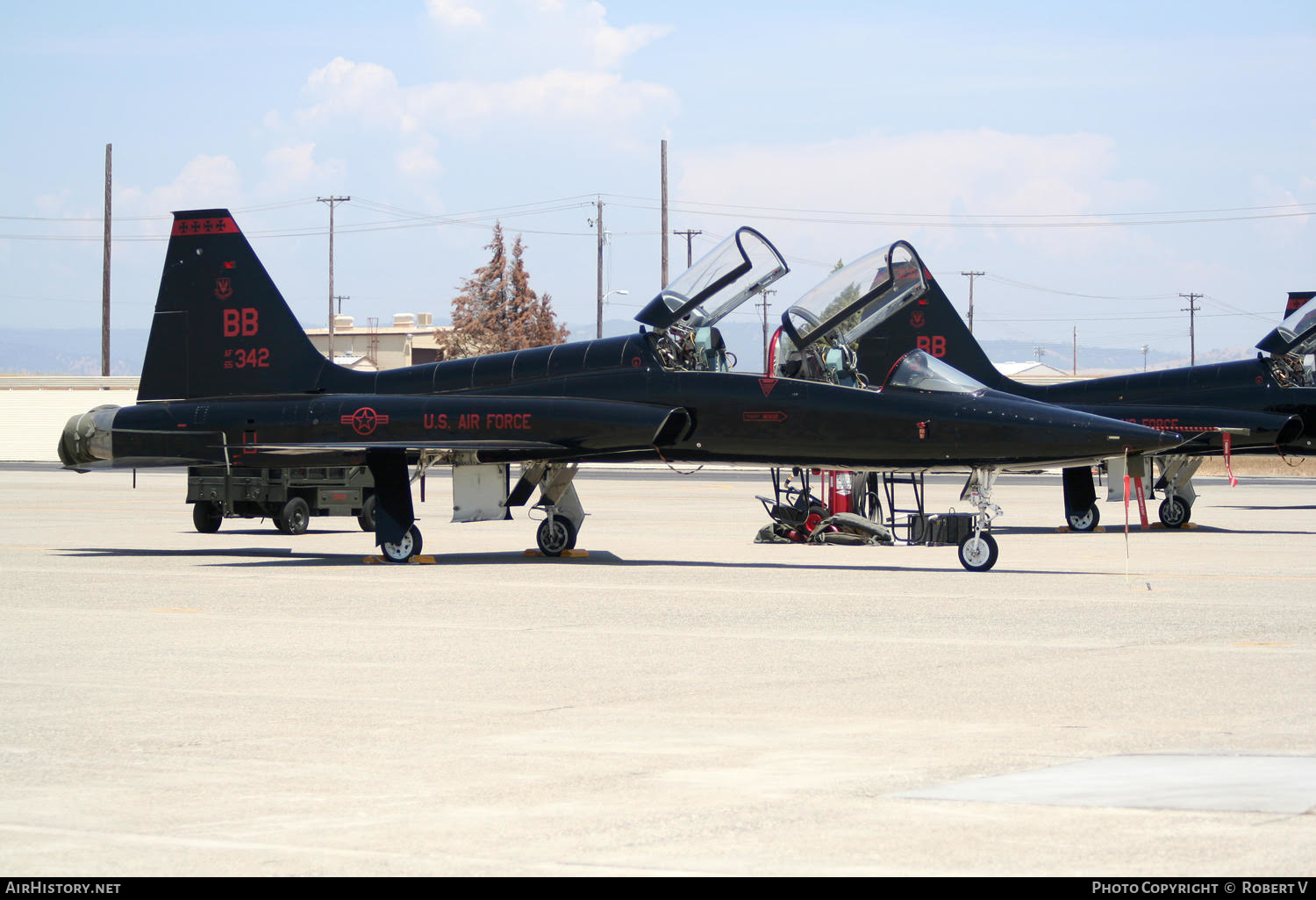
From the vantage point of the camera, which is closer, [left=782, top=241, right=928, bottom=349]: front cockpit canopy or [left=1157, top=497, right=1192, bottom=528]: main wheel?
[left=782, top=241, right=928, bottom=349]: front cockpit canopy

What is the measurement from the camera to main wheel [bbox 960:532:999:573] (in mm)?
17875

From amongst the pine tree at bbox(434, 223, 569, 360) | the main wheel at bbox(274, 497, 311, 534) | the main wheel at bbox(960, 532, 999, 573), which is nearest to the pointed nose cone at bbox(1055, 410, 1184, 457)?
the main wheel at bbox(960, 532, 999, 573)

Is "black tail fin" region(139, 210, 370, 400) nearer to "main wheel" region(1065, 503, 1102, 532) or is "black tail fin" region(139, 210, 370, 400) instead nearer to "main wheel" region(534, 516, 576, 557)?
"main wheel" region(534, 516, 576, 557)

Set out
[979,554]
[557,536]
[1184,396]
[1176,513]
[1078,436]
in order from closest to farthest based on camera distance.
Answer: [1078,436], [979,554], [557,536], [1184,396], [1176,513]

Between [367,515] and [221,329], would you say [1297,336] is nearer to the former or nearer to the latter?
[367,515]

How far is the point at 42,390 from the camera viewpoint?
65.4 meters

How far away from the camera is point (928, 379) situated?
1833 cm

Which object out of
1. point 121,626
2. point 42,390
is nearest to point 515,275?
point 42,390

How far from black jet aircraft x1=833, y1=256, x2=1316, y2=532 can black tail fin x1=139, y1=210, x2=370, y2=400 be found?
31.9 feet

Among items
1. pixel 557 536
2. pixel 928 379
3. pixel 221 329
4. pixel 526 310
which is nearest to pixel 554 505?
pixel 557 536

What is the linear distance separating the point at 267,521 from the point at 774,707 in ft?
71.0

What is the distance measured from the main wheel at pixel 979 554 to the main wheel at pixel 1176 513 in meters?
10.9

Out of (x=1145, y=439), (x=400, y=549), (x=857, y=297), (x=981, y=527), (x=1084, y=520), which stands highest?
(x=857, y=297)

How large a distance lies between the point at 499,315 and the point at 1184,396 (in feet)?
260
